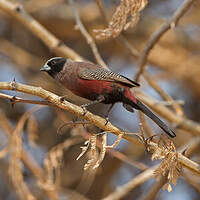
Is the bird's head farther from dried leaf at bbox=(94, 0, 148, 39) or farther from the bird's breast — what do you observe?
dried leaf at bbox=(94, 0, 148, 39)

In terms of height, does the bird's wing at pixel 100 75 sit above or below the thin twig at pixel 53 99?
above

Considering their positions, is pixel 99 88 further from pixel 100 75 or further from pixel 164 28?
pixel 164 28

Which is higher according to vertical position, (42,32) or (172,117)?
(42,32)

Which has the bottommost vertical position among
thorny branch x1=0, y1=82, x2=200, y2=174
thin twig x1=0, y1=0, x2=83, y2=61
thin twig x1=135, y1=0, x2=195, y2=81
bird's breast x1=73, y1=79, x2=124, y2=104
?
thorny branch x1=0, y1=82, x2=200, y2=174

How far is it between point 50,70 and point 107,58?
314 centimetres

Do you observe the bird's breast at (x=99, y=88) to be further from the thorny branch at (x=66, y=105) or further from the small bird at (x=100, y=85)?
the thorny branch at (x=66, y=105)

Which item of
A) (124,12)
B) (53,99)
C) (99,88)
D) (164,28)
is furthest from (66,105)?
(164,28)

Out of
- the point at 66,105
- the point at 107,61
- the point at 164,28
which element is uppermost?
the point at 107,61

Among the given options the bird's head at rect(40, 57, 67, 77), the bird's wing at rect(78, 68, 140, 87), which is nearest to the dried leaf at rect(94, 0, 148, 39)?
the bird's wing at rect(78, 68, 140, 87)

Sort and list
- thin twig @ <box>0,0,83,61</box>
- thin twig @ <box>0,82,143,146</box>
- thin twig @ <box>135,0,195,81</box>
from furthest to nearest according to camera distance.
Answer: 1. thin twig @ <box>0,0,83,61</box>
2. thin twig @ <box>135,0,195,81</box>
3. thin twig @ <box>0,82,143,146</box>

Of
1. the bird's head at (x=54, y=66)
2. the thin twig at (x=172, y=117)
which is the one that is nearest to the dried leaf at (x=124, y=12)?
the bird's head at (x=54, y=66)

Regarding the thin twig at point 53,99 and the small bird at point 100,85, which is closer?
the thin twig at point 53,99

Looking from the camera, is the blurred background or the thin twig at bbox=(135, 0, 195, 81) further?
the blurred background

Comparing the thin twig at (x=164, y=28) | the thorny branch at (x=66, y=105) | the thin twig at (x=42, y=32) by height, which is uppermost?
the thin twig at (x=42, y=32)
